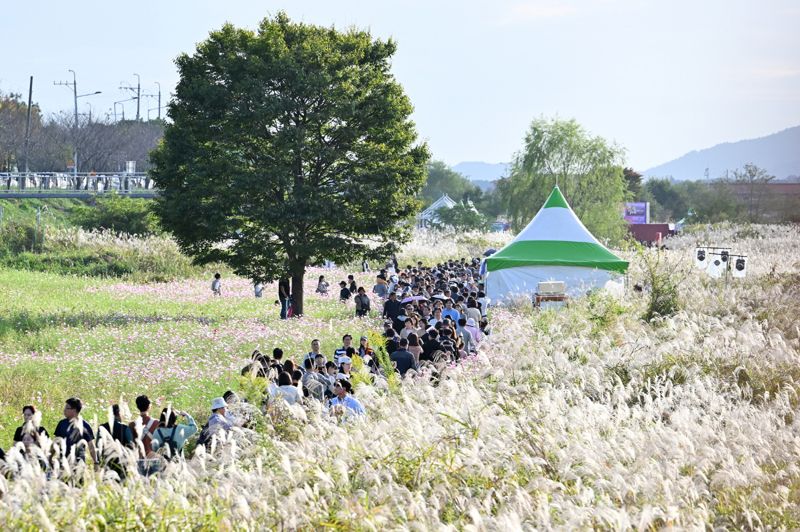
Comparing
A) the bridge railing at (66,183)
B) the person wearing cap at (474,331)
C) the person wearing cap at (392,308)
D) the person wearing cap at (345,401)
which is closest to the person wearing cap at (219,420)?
the person wearing cap at (345,401)

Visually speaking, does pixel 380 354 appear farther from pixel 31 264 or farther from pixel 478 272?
pixel 31 264

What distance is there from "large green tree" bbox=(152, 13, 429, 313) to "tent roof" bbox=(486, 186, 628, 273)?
9.79ft

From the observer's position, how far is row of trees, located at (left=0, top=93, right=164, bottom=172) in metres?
76.6

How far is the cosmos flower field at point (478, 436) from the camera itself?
728 cm

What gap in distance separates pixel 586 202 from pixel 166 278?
29104mm

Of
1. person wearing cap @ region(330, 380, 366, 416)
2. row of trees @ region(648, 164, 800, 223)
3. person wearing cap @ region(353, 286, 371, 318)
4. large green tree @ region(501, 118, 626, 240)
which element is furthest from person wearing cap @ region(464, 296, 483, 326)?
row of trees @ region(648, 164, 800, 223)

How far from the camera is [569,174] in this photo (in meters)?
59.1

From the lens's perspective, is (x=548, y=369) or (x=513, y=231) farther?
(x=513, y=231)

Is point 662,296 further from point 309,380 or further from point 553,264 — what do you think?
point 309,380

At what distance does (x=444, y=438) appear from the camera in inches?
345

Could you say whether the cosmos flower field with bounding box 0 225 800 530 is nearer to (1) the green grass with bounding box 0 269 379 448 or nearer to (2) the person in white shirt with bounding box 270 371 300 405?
(1) the green grass with bounding box 0 269 379 448

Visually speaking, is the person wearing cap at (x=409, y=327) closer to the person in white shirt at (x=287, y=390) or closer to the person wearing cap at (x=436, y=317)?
the person wearing cap at (x=436, y=317)

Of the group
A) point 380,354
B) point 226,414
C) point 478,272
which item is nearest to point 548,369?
Result: point 380,354

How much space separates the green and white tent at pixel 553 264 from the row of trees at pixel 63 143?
165ft
